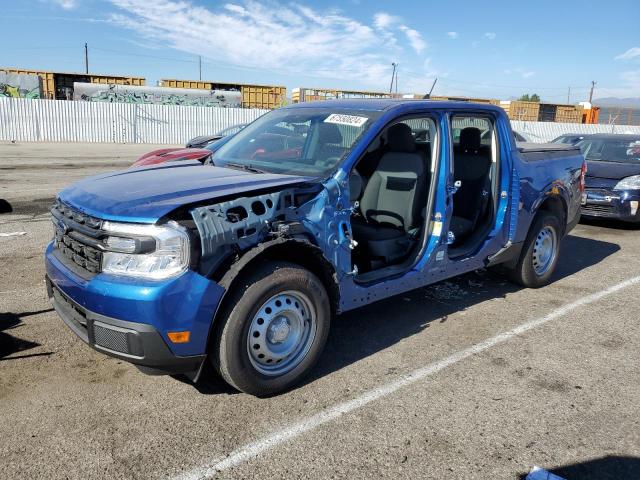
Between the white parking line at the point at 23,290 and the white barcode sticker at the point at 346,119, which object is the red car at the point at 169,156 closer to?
the white parking line at the point at 23,290

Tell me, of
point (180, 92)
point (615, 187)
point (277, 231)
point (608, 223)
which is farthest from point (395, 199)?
point (180, 92)

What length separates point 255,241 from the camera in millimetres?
2881

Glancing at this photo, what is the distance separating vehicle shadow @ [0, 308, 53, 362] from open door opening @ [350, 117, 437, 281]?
2.48 meters

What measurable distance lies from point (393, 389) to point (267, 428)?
906 mm

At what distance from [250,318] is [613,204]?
7797 mm

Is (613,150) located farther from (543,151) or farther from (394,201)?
(394,201)

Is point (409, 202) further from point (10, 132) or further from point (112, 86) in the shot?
point (112, 86)

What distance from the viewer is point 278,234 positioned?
2.96 metres

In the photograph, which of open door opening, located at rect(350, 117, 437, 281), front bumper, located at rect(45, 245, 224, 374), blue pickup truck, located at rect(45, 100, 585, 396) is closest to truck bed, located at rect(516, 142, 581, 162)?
blue pickup truck, located at rect(45, 100, 585, 396)

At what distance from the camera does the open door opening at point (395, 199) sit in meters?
4.05

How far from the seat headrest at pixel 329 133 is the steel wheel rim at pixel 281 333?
131cm

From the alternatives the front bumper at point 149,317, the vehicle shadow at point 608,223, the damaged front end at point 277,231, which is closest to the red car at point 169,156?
the damaged front end at point 277,231

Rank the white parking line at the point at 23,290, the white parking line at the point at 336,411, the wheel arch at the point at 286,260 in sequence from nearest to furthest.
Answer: the white parking line at the point at 336,411
the wheel arch at the point at 286,260
the white parking line at the point at 23,290

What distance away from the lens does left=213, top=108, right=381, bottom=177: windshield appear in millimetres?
3668
